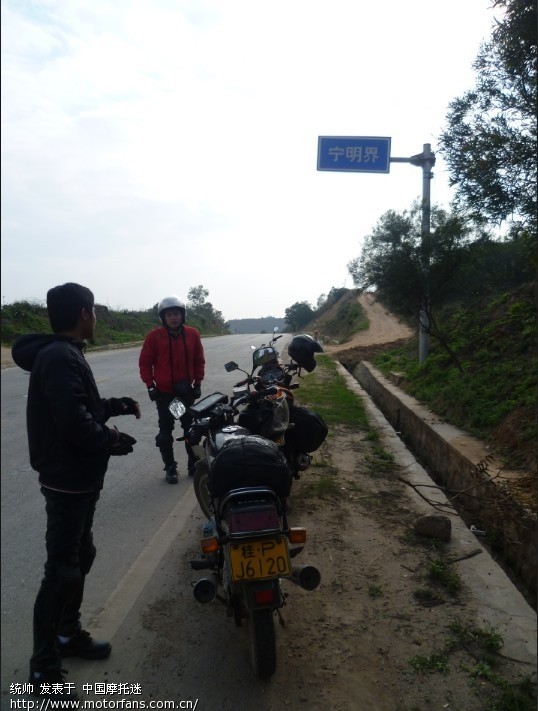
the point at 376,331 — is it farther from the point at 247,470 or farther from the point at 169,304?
the point at 247,470

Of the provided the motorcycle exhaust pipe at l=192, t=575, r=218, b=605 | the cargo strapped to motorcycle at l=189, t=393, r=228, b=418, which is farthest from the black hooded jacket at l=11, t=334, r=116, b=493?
the cargo strapped to motorcycle at l=189, t=393, r=228, b=418

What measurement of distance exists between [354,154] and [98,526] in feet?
25.7

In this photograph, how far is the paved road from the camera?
2.46 meters

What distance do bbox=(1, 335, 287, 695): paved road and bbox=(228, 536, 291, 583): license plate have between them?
102cm

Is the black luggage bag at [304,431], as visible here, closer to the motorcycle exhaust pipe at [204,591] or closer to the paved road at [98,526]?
the paved road at [98,526]

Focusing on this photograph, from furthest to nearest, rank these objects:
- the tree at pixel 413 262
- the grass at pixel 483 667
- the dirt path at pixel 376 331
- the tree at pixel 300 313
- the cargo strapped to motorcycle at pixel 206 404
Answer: the tree at pixel 300 313, the dirt path at pixel 376 331, the tree at pixel 413 262, the cargo strapped to motorcycle at pixel 206 404, the grass at pixel 483 667

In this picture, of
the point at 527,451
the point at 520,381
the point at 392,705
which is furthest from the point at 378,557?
the point at 520,381

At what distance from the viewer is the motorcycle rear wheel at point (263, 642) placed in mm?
2562

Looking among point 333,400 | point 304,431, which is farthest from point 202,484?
point 333,400

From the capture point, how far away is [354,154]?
9820mm

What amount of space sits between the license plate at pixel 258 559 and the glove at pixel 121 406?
84 centimetres

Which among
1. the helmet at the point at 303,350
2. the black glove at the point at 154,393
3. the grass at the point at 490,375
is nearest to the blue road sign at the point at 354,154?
the grass at the point at 490,375

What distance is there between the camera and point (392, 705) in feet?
7.90

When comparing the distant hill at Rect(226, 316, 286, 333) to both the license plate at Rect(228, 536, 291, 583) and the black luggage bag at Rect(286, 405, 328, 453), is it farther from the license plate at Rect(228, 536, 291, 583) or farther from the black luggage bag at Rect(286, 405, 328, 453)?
the license plate at Rect(228, 536, 291, 583)
